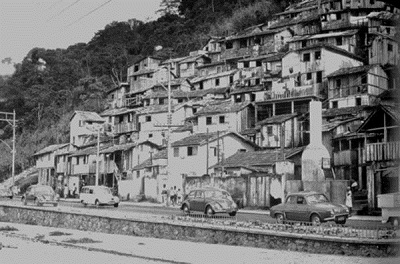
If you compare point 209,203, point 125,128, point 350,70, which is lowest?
point 209,203

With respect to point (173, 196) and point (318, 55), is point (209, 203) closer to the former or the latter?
point (173, 196)

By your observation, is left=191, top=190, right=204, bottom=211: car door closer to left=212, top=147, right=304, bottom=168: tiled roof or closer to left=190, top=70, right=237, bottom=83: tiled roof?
left=212, top=147, right=304, bottom=168: tiled roof

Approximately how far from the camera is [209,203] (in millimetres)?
29422

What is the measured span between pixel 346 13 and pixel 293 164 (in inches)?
1341

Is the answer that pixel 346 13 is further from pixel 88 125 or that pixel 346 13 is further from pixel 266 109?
pixel 88 125

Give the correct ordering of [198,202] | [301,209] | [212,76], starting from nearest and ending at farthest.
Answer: [301,209], [198,202], [212,76]

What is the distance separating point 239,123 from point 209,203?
101 ft

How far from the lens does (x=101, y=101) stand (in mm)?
89688

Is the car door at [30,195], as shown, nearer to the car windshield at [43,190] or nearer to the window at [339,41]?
the car windshield at [43,190]

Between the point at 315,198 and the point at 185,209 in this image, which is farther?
the point at 185,209

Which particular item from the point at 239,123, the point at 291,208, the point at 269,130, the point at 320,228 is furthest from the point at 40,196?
the point at 320,228

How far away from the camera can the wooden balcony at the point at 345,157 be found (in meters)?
41.9

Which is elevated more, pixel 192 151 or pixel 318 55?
pixel 318 55

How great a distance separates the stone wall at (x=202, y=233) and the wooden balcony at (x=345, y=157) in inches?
774
